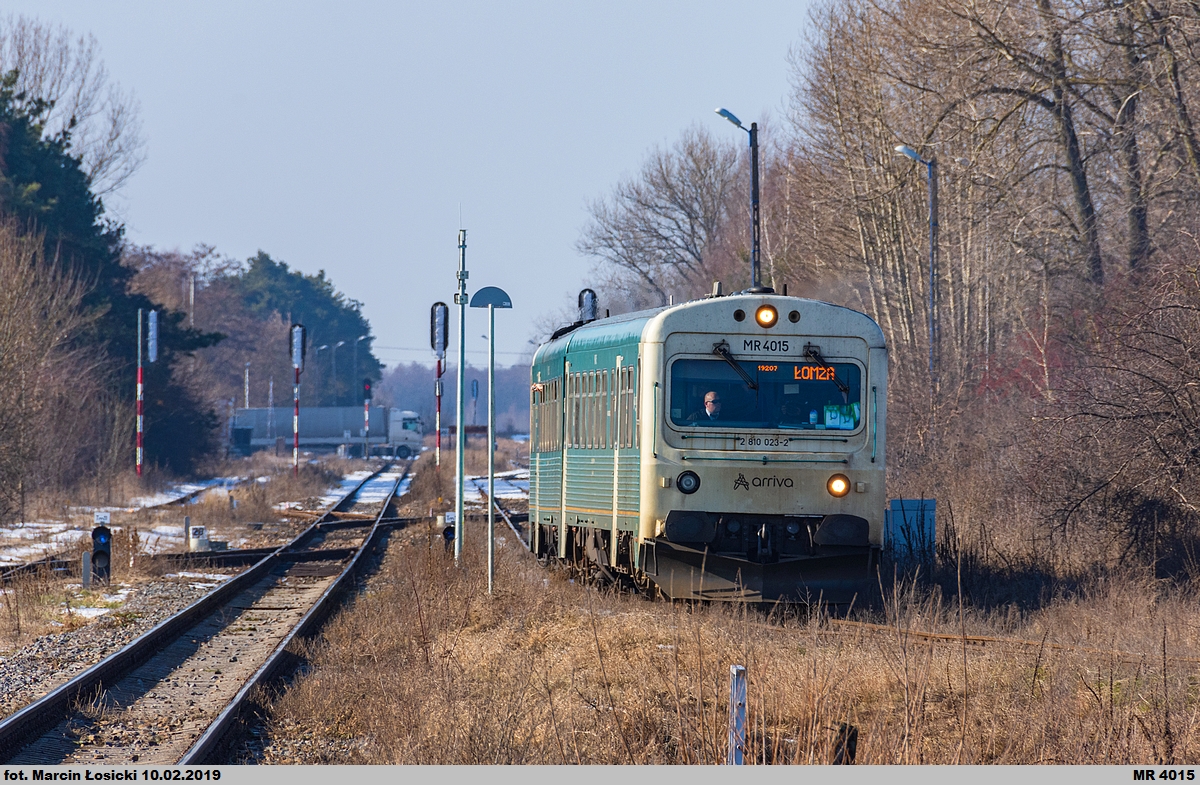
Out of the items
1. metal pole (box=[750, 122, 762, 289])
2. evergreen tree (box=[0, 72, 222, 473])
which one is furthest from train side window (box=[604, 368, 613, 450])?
evergreen tree (box=[0, 72, 222, 473])

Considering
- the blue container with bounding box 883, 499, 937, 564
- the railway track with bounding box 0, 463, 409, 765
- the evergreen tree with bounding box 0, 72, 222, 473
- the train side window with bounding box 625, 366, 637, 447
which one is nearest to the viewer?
the railway track with bounding box 0, 463, 409, 765

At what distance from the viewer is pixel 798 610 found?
13.4 metres

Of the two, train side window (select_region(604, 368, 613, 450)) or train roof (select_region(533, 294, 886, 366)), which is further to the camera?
train side window (select_region(604, 368, 613, 450))

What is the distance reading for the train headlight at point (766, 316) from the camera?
13062mm

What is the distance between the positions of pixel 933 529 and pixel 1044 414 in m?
1.93

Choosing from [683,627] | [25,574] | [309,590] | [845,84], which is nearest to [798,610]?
[683,627]

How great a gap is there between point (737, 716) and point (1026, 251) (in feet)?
78.6

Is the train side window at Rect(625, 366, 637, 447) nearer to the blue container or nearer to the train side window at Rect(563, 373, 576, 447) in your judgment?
the train side window at Rect(563, 373, 576, 447)

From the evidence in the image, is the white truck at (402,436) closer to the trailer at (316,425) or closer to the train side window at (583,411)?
the trailer at (316,425)

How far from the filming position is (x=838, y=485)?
12.9 m

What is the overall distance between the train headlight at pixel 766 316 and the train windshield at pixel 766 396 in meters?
0.38

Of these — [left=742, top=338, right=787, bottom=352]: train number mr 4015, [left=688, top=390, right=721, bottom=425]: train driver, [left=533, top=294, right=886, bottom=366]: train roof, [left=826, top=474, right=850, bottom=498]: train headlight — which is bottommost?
[left=826, top=474, right=850, bottom=498]: train headlight

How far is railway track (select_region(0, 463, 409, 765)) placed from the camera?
8672 millimetres

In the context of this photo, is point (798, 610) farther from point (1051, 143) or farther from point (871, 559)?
point (1051, 143)
